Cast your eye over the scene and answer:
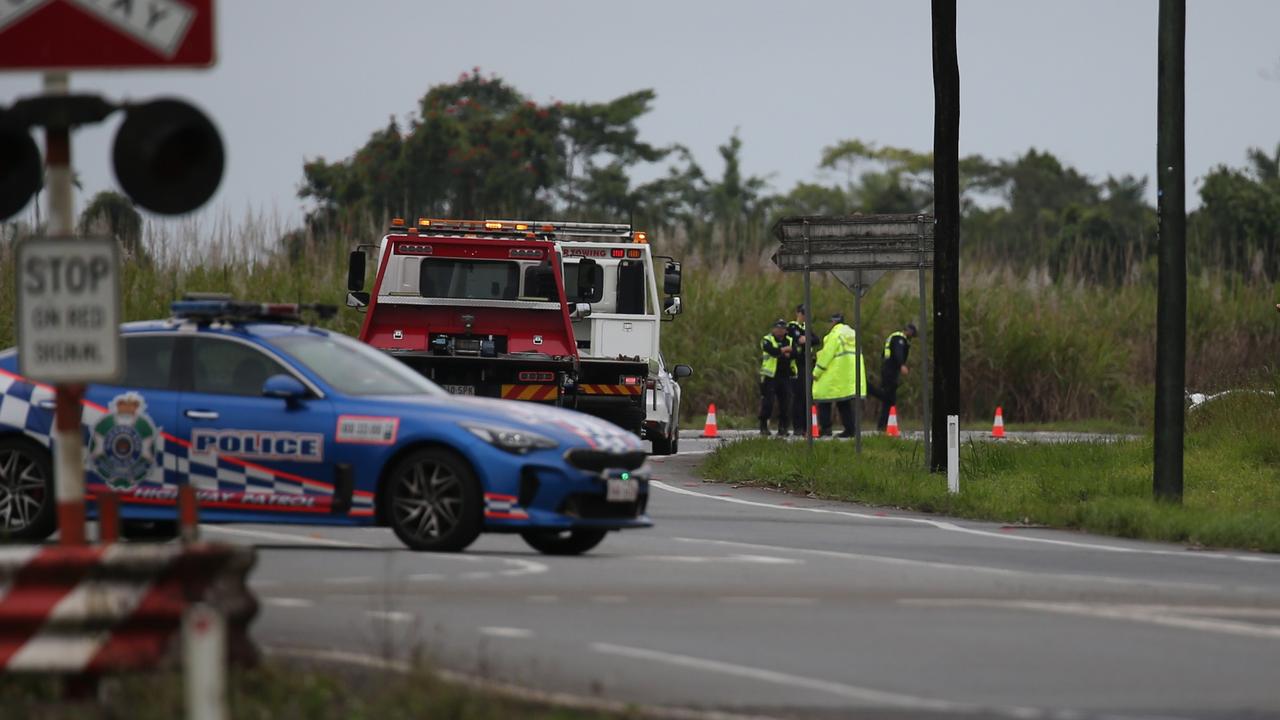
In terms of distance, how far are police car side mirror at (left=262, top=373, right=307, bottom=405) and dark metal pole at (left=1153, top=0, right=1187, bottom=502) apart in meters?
7.85

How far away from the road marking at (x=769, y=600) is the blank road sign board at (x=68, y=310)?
14.8 feet

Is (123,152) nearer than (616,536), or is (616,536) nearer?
(123,152)

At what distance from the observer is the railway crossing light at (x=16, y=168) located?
8953mm

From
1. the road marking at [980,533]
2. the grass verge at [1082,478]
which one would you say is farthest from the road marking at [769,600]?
the grass verge at [1082,478]

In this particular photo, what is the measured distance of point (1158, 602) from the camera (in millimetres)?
12297

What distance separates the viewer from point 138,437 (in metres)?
14.6

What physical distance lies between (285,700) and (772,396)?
84.9 feet

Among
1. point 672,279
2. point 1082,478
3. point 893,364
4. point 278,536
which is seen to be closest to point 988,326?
point 893,364

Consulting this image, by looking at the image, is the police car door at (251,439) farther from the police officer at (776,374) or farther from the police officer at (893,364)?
the police officer at (893,364)

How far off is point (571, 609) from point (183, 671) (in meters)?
3.64

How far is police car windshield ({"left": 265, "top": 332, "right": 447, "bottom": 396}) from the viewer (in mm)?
14500

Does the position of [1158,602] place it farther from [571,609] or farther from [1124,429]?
[1124,429]

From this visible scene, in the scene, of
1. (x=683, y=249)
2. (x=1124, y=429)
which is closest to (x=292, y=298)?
(x=683, y=249)

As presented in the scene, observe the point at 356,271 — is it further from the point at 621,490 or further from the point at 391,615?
the point at 391,615
